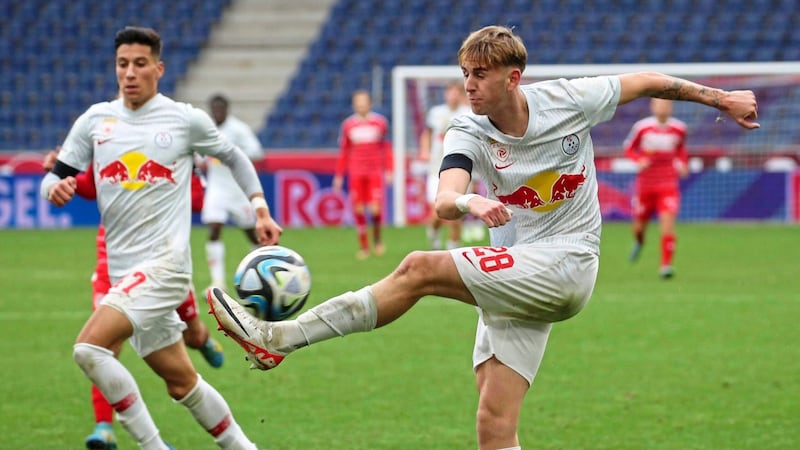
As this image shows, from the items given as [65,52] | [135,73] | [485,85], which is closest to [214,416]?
[135,73]

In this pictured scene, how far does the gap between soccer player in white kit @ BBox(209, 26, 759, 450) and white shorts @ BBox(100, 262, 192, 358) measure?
122 cm

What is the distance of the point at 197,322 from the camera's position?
7.42m

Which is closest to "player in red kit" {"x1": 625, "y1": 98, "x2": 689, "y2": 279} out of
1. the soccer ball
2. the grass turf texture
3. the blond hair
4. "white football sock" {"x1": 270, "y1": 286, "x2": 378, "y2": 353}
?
the grass turf texture

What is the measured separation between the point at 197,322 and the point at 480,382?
246 centimetres

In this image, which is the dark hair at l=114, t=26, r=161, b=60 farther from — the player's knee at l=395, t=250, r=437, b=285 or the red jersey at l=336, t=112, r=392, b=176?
the red jersey at l=336, t=112, r=392, b=176

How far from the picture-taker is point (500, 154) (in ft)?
17.1

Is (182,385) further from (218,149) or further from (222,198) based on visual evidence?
(222,198)

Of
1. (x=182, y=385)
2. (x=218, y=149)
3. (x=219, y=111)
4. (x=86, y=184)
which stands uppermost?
(x=219, y=111)

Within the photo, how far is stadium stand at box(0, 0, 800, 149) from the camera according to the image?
92.9 ft

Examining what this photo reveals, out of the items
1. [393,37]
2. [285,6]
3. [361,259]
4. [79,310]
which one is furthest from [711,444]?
[285,6]

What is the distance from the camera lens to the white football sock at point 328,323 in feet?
16.4

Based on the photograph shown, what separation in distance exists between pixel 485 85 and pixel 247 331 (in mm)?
1368

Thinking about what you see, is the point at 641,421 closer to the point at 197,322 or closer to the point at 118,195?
the point at 197,322

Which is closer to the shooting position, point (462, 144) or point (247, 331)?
point (247, 331)
